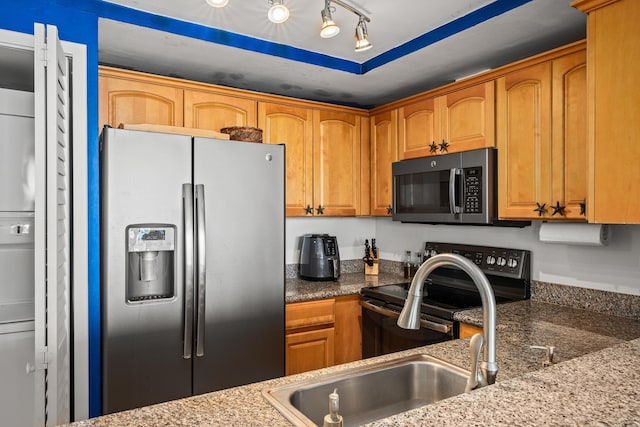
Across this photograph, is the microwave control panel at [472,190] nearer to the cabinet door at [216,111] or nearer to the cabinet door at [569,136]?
the cabinet door at [569,136]

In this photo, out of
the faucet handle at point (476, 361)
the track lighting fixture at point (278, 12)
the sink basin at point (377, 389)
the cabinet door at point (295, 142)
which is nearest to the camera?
the faucet handle at point (476, 361)

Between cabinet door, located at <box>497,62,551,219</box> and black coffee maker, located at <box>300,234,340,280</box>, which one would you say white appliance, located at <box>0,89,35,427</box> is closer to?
black coffee maker, located at <box>300,234,340,280</box>

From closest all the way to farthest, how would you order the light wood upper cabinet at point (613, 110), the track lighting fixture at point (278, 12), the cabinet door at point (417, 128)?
1. the light wood upper cabinet at point (613, 110)
2. the track lighting fixture at point (278, 12)
3. the cabinet door at point (417, 128)

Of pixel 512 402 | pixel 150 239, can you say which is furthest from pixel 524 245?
pixel 150 239

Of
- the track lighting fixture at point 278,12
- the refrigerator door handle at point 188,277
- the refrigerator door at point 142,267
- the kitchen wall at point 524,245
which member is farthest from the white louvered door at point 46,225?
the kitchen wall at point 524,245

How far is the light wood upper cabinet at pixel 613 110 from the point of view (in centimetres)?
157

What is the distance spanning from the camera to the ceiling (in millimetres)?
2010

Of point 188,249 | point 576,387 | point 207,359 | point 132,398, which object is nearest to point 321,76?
point 188,249

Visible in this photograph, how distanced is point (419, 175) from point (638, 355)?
6.11ft

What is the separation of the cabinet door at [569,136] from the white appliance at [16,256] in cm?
237

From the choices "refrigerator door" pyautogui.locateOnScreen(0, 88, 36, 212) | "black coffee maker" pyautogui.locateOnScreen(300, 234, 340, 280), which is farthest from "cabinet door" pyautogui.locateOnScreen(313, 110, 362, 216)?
"refrigerator door" pyautogui.locateOnScreen(0, 88, 36, 212)

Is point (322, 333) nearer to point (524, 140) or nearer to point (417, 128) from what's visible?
point (417, 128)

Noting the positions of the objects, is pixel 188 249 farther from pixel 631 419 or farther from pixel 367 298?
pixel 631 419

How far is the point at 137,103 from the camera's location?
8.09ft
